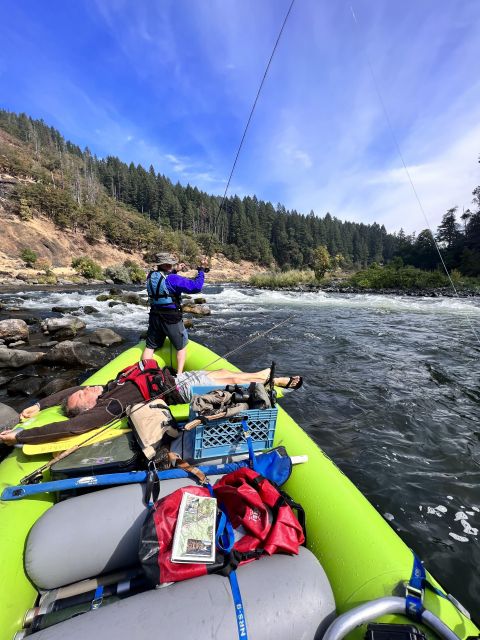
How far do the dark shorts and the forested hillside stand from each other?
44.1 m

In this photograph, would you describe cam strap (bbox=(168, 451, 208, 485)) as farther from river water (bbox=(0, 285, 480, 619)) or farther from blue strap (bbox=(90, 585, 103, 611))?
river water (bbox=(0, 285, 480, 619))

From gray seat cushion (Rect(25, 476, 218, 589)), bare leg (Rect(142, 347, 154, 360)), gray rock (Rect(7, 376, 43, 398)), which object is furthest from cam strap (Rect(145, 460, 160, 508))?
gray rock (Rect(7, 376, 43, 398))

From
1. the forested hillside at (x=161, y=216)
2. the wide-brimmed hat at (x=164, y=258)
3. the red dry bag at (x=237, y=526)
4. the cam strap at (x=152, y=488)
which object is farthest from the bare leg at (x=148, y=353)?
the forested hillside at (x=161, y=216)

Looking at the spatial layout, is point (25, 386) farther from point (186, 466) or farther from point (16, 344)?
point (186, 466)

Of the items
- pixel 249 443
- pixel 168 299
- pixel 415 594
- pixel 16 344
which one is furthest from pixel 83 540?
pixel 16 344

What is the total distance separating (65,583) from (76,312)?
13.9 m

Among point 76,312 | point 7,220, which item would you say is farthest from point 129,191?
point 76,312

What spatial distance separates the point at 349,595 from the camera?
162 cm

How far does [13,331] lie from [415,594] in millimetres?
10449

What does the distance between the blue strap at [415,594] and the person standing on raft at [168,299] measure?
12.3 feet

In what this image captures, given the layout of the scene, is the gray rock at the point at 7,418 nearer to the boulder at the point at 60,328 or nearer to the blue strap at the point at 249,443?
the blue strap at the point at 249,443

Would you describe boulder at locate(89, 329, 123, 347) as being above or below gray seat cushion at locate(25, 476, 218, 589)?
below

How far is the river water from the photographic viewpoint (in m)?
2.68

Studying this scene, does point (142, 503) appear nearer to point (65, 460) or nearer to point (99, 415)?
point (65, 460)
